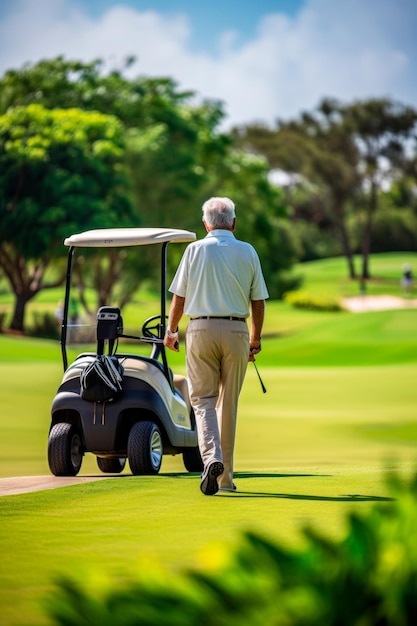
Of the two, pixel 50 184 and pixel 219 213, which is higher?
pixel 50 184

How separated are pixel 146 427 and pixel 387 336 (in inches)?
1178

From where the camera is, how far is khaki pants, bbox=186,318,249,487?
699 cm

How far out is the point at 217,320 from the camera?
7016mm

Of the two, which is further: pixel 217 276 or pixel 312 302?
pixel 312 302

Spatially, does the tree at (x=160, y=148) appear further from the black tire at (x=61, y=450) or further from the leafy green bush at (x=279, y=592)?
the leafy green bush at (x=279, y=592)

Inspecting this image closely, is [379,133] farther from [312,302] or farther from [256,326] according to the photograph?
[256,326]

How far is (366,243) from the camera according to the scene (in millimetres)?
74688

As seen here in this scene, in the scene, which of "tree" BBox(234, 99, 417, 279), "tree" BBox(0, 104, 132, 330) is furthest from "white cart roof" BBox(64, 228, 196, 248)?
"tree" BBox(234, 99, 417, 279)

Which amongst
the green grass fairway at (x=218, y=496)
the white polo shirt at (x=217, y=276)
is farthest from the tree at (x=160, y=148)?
the white polo shirt at (x=217, y=276)

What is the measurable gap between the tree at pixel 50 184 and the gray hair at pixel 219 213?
1365 inches

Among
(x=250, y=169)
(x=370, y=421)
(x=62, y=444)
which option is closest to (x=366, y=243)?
(x=250, y=169)

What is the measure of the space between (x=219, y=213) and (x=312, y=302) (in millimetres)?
53279

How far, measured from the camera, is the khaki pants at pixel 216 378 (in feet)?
22.9

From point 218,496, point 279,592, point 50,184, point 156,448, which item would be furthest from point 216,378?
point 50,184
